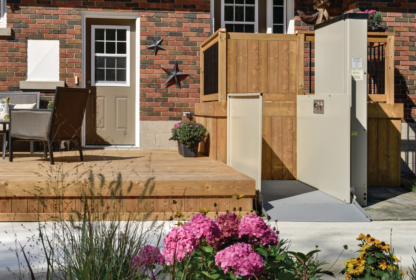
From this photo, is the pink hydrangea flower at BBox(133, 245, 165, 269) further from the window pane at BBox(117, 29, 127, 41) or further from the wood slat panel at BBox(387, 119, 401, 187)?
the window pane at BBox(117, 29, 127, 41)

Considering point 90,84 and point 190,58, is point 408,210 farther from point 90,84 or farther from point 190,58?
point 90,84

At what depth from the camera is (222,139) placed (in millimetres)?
6117

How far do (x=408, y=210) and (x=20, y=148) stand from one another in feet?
18.6

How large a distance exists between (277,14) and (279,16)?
0.05 meters


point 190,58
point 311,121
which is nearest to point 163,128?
point 190,58

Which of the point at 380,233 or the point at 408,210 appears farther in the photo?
the point at 408,210

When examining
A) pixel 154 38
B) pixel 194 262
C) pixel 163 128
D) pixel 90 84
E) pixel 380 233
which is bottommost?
pixel 380 233

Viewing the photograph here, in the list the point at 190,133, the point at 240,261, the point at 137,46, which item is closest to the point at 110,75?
the point at 137,46

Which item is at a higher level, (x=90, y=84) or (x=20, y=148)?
(x=90, y=84)

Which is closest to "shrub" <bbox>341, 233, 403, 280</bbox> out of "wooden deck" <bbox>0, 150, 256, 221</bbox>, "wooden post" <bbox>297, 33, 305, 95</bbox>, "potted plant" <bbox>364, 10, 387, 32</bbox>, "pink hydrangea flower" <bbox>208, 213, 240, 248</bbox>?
"pink hydrangea flower" <bbox>208, 213, 240, 248</bbox>

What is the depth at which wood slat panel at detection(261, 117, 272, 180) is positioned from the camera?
6.07 meters

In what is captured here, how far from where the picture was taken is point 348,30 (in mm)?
5078

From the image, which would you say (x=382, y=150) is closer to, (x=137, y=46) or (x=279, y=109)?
(x=279, y=109)

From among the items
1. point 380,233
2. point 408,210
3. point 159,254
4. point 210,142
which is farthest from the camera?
point 210,142
